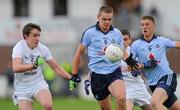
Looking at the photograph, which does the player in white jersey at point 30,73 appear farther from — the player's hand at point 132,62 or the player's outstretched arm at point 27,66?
the player's hand at point 132,62

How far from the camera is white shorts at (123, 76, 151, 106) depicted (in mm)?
18078

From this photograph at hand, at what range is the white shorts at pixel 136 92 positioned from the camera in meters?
18.1

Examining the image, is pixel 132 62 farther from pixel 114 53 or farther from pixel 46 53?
pixel 46 53

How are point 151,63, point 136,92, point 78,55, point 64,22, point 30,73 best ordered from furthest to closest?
point 64,22 < point 136,92 < point 78,55 < point 151,63 < point 30,73

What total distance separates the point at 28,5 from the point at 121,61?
21205mm

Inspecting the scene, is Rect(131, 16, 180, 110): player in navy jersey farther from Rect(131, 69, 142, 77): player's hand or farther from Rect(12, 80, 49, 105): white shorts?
Rect(12, 80, 49, 105): white shorts

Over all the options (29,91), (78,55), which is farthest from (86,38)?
(29,91)

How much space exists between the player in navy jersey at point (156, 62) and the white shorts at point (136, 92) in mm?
778

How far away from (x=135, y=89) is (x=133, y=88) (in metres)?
0.05

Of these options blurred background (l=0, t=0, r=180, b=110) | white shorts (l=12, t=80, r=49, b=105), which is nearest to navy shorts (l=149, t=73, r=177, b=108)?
white shorts (l=12, t=80, r=49, b=105)

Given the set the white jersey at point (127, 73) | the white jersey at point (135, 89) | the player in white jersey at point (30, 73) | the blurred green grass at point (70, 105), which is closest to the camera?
the player in white jersey at point (30, 73)

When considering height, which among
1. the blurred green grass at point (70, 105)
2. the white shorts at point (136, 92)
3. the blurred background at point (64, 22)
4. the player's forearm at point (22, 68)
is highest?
the player's forearm at point (22, 68)

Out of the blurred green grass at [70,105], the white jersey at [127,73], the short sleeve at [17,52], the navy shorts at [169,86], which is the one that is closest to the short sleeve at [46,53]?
Result: the short sleeve at [17,52]

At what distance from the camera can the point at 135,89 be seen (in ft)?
59.5
